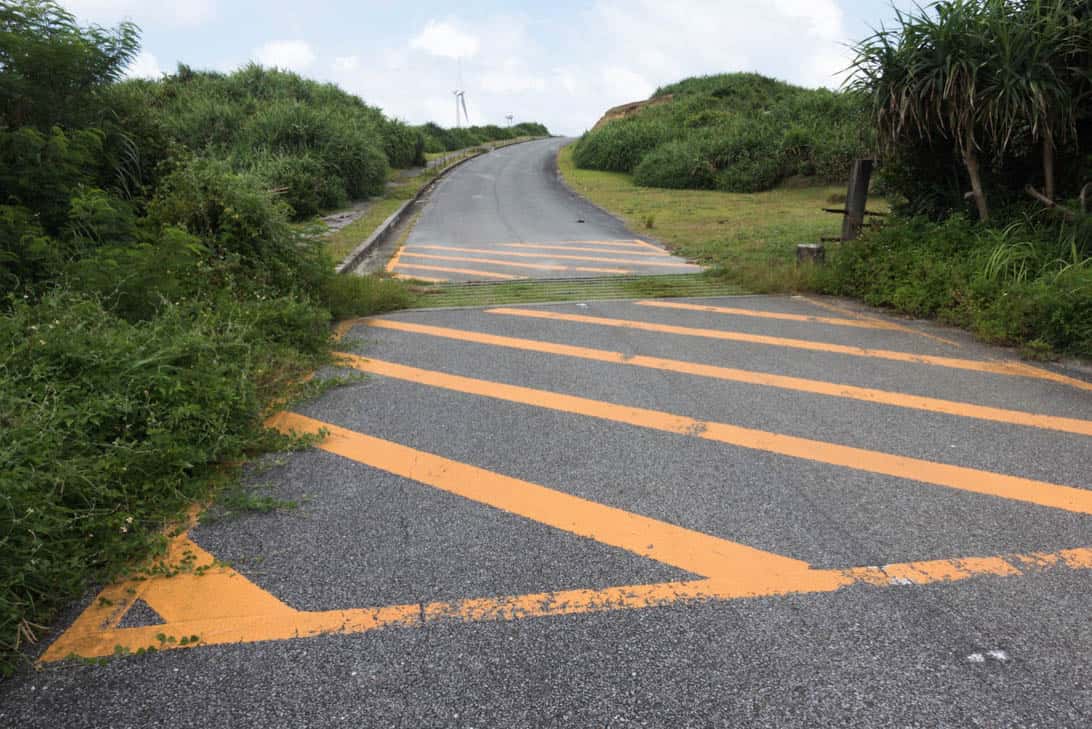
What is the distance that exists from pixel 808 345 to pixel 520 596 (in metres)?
4.26

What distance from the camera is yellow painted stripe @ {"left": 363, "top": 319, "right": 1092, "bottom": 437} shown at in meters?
4.32

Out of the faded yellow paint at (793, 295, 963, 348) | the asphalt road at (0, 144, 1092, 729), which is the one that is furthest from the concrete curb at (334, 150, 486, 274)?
the faded yellow paint at (793, 295, 963, 348)

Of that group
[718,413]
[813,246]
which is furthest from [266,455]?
[813,246]

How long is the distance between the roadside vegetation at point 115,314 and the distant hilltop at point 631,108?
3563 cm

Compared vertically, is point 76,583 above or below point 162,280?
below

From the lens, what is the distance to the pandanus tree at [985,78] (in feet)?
22.1

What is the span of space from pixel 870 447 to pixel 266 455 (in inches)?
128

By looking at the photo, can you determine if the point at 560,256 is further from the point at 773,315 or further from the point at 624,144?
the point at 624,144

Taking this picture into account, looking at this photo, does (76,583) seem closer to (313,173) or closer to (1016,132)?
(1016,132)

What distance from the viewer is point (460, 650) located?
91.1 inches

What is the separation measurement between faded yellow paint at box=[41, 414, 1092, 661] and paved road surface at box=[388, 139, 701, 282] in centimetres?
693

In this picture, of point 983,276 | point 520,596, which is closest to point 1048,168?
point 983,276

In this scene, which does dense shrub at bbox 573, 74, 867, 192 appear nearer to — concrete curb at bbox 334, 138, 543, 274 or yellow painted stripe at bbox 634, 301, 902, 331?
concrete curb at bbox 334, 138, 543, 274

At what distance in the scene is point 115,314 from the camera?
488 cm
